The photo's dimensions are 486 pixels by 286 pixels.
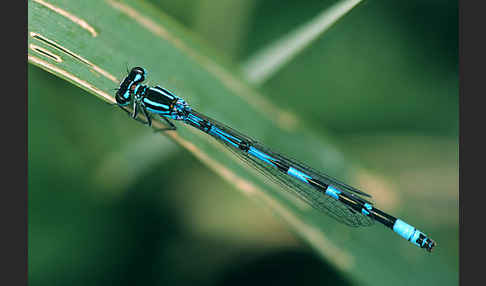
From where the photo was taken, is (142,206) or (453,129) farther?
(453,129)

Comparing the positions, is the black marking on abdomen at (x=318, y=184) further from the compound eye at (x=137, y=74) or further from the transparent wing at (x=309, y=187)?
the compound eye at (x=137, y=74)

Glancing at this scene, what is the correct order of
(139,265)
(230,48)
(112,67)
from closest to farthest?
(112,67) → (139,265) → (230,48)

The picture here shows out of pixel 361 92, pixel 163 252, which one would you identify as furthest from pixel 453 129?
pixel 163 252

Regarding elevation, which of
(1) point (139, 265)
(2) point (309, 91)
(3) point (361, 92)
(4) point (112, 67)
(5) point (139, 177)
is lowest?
(1) point (139, 265)

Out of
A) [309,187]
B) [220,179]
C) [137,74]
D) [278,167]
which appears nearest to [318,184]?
[309,187]

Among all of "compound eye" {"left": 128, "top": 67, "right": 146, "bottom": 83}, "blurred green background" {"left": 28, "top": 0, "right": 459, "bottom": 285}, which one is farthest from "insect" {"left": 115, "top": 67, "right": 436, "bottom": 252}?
"blurred green background" {"left": 28, "top": 0, "right": 459, "bottom": 285}

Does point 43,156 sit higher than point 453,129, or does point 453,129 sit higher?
point 453,129

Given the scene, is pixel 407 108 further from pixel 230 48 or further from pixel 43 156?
pixel 43 156
